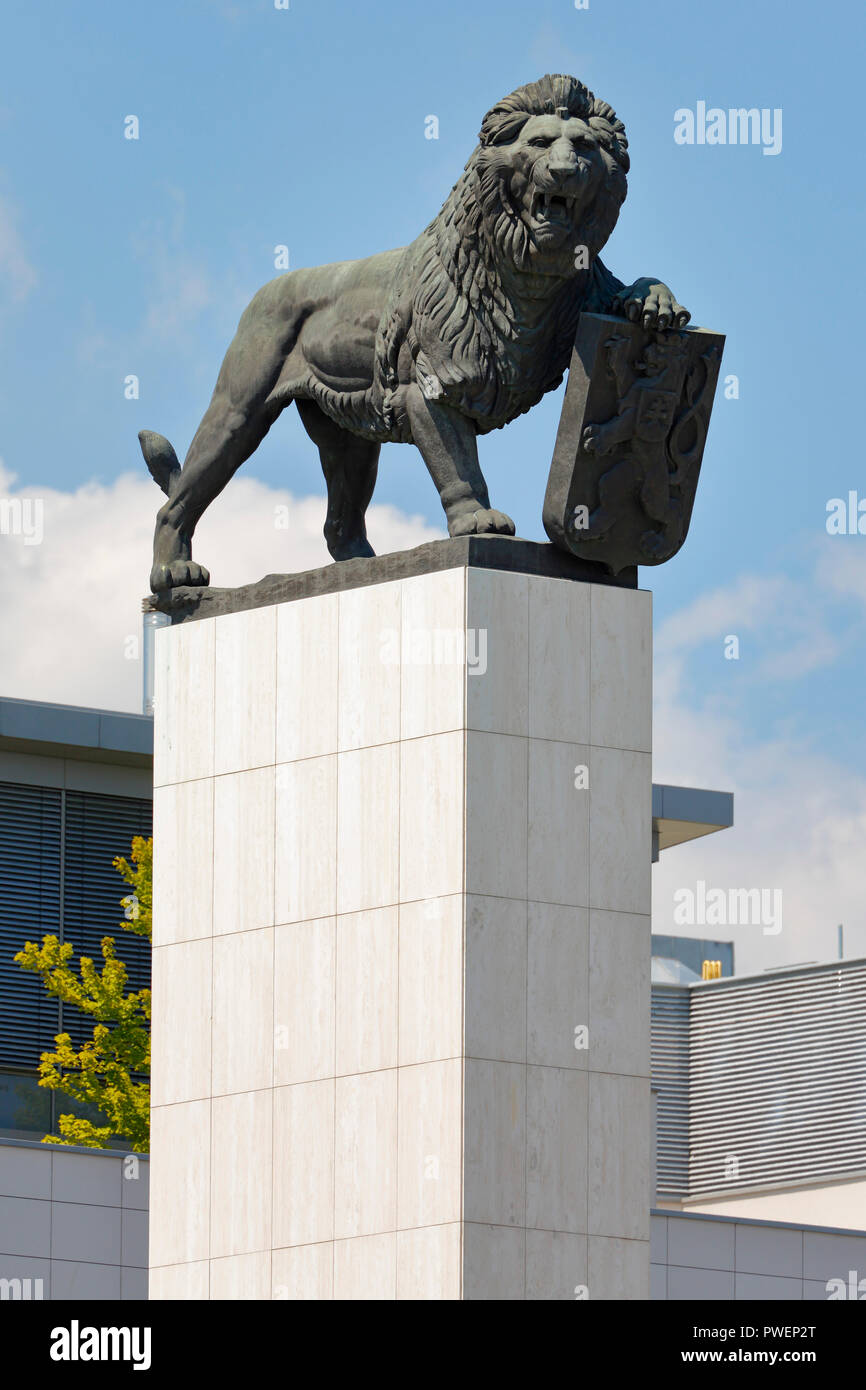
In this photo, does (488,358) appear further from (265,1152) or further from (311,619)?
(265,1152)

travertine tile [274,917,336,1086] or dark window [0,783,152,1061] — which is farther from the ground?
dark window [0,783,152,1061]

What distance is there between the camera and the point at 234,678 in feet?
71.6

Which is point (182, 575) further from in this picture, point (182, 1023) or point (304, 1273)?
point (304, 1273)

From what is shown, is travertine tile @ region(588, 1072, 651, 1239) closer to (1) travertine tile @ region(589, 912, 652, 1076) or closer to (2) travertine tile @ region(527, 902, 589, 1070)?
(1) travertine tile @ region(589, 912, 652, 1076)

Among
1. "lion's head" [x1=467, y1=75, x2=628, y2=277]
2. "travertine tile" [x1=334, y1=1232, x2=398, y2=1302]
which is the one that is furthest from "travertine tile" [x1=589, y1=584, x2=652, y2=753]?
"travertine tile" [x1=334, y1=1232, x2=398, y2=1302]

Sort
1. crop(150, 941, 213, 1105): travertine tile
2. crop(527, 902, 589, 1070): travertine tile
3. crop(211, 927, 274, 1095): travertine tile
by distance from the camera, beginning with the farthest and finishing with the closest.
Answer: crop(150, 941, 213, 1105): travertine tile → crop(211, 927, 274, 1095): travertine tile → crop(527, 902, 589, 1070): travertine tile

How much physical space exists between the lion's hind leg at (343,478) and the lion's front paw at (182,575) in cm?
97

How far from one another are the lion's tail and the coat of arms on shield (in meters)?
3.84

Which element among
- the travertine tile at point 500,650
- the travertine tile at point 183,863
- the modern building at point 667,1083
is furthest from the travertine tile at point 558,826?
the modern building at point 667,1083

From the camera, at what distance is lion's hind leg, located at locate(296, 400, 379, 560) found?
23000mm

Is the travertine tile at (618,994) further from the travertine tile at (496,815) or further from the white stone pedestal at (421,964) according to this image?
the travertine tile at (496,815)

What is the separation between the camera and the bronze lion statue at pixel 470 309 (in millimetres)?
20609

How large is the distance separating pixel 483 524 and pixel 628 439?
113 cm
